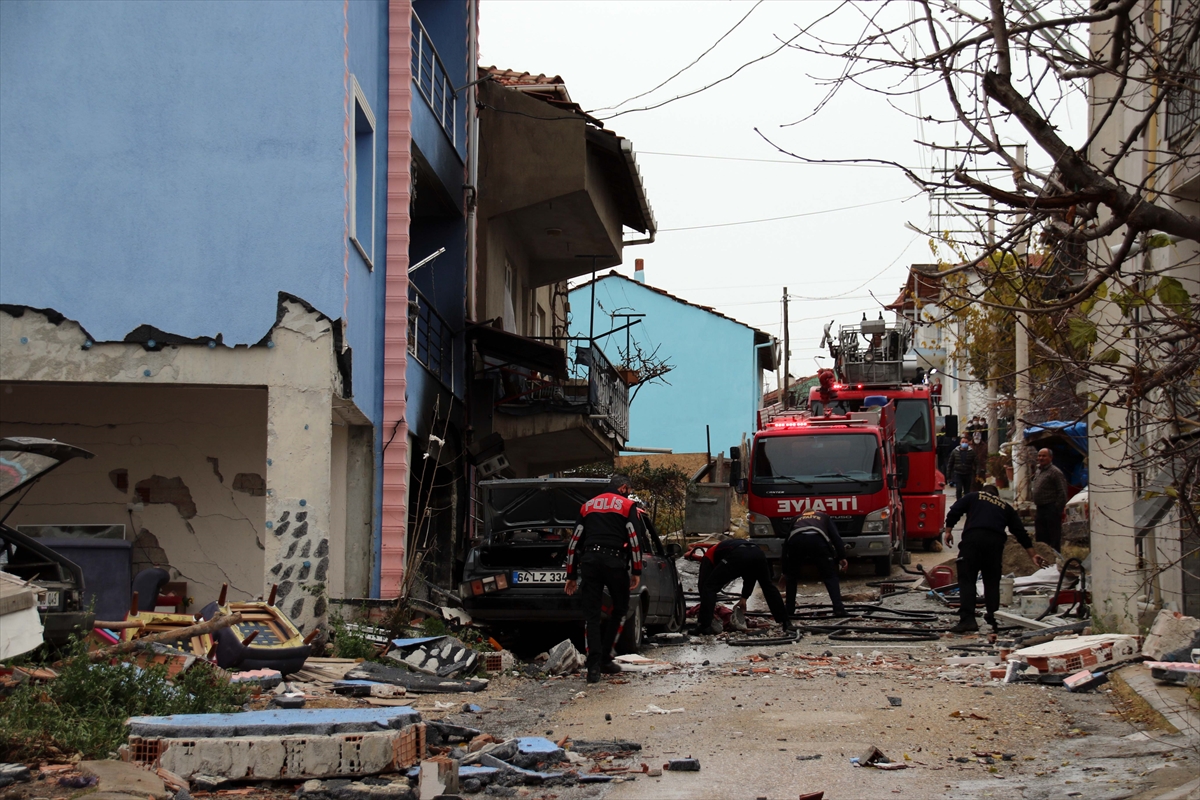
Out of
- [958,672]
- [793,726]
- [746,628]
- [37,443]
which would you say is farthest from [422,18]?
[793,726]

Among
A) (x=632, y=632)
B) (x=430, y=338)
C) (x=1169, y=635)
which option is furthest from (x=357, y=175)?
(x=1169, y=635)

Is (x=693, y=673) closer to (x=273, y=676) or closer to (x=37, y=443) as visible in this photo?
(x=273, y=676)

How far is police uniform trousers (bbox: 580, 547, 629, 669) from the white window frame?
4.04 meters

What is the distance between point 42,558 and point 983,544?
369 inches

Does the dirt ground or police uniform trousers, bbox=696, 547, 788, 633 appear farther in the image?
police uniform trousers, bbox=696, 547, 788, 633

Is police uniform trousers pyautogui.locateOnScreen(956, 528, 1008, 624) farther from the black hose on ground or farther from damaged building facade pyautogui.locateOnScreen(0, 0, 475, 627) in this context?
damaged building facade pyautogui.locateOnScreen(0, 0, 475, 627)

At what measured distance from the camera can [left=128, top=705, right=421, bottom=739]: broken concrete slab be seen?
20.7 ft

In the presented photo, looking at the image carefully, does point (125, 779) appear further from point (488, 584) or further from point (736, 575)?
point (736, 575)

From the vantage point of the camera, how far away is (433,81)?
16672 millimetres

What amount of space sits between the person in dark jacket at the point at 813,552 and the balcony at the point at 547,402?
4.18 metres

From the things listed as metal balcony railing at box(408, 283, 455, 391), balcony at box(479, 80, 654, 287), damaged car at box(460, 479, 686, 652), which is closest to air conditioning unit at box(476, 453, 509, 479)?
metal balcony railing at box(408, 283, 455, 391)

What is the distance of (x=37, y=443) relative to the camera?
9.05 meters

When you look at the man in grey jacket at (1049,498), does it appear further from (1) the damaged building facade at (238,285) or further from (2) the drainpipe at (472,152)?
(2) the drainpipe at (472,152)

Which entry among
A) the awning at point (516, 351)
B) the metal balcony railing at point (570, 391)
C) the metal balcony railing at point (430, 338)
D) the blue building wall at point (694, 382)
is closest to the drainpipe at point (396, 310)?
the metal balcony railing at point (430, 338)
